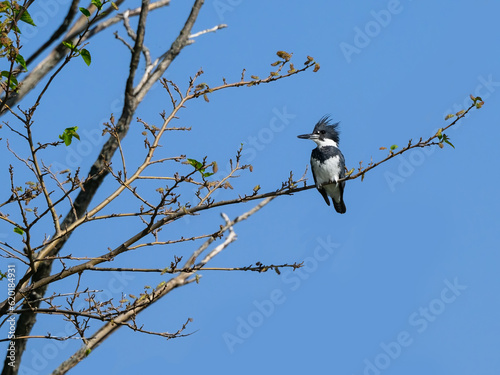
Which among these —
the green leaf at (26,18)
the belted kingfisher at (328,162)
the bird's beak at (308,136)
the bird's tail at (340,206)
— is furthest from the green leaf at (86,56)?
the bird's tail at (340,206)

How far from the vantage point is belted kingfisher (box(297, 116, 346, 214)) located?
6926 millimetres

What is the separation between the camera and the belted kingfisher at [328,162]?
693cm

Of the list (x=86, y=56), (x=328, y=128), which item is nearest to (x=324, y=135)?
(x=328, y=128)

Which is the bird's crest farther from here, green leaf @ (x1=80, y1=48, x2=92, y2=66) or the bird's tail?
green leaf @ (x1=80, y1=48, x2=92, y2=66)

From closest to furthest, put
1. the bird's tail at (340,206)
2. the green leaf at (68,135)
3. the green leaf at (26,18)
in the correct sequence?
1. the green leaf at (68,135)
2. the green leaf at (26,18)
3. the bird's tail at (340,206)

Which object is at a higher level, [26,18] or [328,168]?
[26,18]

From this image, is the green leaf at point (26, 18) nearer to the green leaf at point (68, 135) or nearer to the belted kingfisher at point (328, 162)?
the green leaf at point (68, 135)

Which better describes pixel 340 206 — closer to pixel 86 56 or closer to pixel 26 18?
pixel 86 56

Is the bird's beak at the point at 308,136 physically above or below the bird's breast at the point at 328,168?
above

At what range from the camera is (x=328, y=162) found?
6.91m

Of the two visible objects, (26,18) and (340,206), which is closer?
(26,18)

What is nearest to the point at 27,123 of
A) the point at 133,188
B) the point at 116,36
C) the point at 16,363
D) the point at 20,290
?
the point at 133,188

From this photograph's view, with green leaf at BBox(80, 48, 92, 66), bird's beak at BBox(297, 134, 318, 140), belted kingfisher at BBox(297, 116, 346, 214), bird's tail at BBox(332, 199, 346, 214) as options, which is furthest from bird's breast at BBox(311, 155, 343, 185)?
green leaf at BBox(80, 48, 92, 66)

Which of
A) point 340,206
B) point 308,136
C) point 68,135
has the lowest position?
point 68,135
